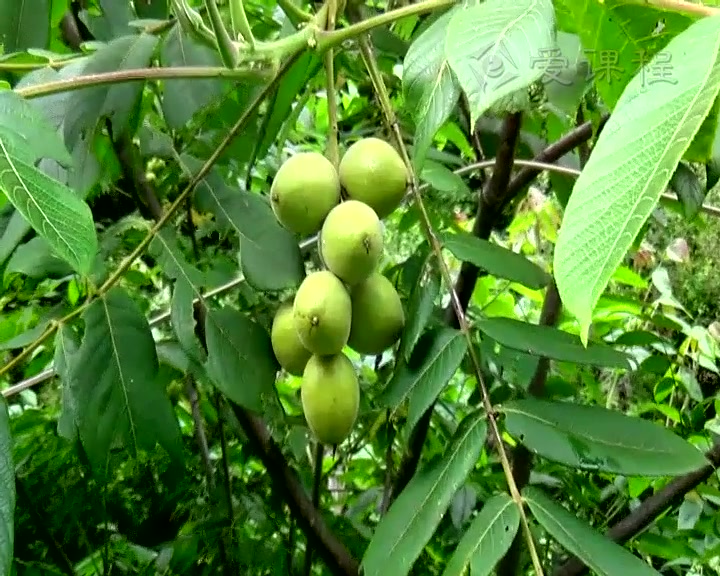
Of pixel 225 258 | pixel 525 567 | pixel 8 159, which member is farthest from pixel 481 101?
pixel 525 567

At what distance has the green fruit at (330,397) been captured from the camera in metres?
0.57

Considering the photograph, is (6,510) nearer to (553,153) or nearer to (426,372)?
(426,372)

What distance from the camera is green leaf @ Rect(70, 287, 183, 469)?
604mm

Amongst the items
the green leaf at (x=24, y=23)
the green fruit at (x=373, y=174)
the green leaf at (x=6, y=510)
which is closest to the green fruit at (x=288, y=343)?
the green fruit at (x=373, y=174)

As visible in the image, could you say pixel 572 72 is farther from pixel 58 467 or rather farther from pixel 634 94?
pixel 58 467

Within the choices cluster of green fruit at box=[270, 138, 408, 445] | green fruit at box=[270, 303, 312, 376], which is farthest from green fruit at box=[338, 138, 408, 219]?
green fruit at box=[270, 303, 312, 376]

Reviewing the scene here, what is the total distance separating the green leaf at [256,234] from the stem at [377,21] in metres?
0.18

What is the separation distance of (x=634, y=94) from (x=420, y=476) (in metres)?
0.34

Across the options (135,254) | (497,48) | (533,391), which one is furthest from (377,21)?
(533,391)

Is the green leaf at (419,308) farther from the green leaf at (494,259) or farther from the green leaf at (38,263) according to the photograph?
the green leaf at (38,263)

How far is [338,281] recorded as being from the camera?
1.89 ft

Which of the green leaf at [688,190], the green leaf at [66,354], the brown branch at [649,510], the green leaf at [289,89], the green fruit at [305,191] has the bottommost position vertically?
the brown branch at [649,510]

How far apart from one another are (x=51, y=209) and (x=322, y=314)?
22cm

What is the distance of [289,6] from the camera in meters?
0.53
